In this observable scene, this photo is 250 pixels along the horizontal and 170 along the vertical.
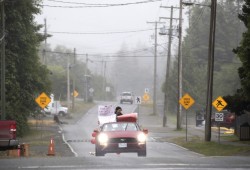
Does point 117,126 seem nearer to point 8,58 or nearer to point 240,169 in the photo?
point 240,169

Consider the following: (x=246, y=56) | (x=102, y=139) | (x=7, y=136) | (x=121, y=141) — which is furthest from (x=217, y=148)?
(x=7, y=136)

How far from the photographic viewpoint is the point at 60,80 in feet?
392

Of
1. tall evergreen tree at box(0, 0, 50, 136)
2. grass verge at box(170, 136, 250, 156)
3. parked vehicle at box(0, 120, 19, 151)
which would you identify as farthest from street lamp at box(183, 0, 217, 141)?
parked vehicle at box(0, 120, 19, 151)

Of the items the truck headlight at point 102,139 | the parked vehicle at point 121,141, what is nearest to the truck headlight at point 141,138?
the parked vehicle at point 121,141

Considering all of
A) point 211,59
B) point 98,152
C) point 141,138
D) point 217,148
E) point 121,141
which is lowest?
point 217,148

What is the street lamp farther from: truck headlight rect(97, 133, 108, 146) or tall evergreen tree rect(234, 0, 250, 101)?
truck headlight rect(97, 133, 108, 146)

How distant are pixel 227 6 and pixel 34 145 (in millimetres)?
87050

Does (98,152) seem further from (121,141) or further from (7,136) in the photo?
(7,136)

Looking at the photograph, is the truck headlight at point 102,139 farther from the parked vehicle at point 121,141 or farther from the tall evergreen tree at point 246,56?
the tall evergreen tree at point 246,56

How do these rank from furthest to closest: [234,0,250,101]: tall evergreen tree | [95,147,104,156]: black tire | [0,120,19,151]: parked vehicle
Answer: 1. [234,0,250,101]: tall evergreen tree
2. [95,147,104,156]: black tire
3. [0,120,19,151]: parked vehicle

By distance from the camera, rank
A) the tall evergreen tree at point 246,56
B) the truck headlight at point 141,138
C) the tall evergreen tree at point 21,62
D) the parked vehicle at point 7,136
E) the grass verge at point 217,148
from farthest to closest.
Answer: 1. the tall evergreen tree at point 21,62
2. the grass verge at point 217,148
3. the tall evergreen tree at point 246,56
4. the truck headlight at point 141,138
5. the parked vehicle at point 7,136

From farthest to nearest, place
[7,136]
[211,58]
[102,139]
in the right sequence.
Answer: [211,58]
[102,139]
[7,136]

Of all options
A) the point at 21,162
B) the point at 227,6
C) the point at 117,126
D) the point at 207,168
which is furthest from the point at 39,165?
the point at 227,6

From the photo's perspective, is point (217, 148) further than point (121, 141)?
Yes
